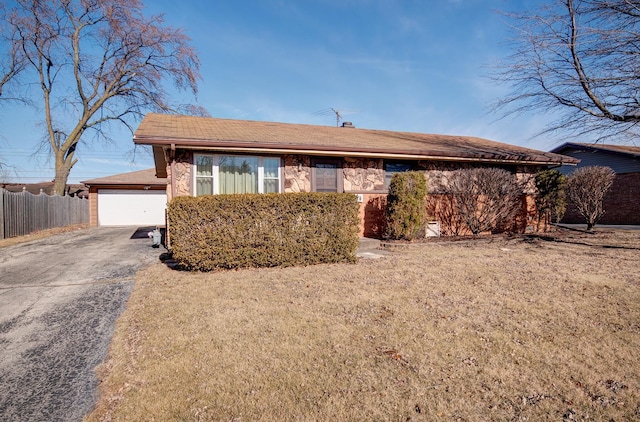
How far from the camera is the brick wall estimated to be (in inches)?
642

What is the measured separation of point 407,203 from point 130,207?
18346mm

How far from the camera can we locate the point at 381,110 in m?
18.7

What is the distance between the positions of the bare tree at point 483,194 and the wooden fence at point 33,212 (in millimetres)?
15566

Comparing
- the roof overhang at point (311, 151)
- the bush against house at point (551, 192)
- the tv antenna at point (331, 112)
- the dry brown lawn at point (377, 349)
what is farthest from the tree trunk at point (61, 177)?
the bush against house at point (551, 192)

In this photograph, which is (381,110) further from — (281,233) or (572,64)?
(281,233)

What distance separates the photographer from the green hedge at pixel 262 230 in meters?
5.79

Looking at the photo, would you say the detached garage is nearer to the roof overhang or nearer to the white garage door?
the white garage door

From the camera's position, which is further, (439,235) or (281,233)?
(439,235)

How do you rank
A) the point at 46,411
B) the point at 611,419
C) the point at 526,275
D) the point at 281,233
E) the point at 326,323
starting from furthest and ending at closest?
the point at 281,233
the point at 526,275
the point at 326,323
the point at 46,411
the point at 611,419

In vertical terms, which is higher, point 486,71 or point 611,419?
point 486,71

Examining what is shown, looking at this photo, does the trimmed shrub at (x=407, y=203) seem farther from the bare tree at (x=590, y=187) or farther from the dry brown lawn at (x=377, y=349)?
the bare tree at (x=590, y=187)

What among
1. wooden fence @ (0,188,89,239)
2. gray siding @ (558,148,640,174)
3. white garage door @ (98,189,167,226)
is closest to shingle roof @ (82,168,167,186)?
white garage door @ (98,189,167,226)

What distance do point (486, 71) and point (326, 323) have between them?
8.95m

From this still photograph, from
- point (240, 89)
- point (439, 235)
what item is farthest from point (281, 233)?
point (240, 89)
